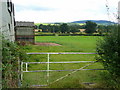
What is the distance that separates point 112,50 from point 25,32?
48.2 ft

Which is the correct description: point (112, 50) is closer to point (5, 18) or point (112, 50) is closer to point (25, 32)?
point (5, 18)

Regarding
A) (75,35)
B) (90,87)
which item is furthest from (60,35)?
(90,87)

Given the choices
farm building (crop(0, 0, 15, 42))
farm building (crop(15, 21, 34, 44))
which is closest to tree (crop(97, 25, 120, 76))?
farm building (crop(0, 0, 15, 42))

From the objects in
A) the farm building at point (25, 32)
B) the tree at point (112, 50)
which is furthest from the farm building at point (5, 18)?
the farm building at point (25, 32)

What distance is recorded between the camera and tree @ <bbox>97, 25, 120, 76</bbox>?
426 centimetres

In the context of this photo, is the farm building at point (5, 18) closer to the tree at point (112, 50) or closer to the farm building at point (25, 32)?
the tree at point (112, 50)

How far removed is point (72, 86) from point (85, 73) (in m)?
2.08

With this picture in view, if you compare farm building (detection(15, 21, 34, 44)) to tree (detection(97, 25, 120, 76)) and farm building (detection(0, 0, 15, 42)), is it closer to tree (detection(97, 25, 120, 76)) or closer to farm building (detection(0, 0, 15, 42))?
farm building (detection(0, 0, 15, 42))

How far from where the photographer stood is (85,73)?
21.4 feet

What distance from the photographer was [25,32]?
58.9ft

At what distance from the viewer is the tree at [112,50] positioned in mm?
4258

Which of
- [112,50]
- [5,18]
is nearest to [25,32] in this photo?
[5,18]

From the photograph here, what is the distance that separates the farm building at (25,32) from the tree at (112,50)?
13985 millimetres

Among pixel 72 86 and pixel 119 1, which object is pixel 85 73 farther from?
pixel 119 1
